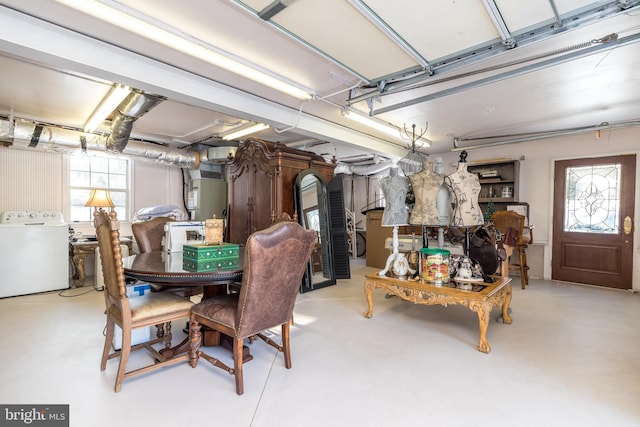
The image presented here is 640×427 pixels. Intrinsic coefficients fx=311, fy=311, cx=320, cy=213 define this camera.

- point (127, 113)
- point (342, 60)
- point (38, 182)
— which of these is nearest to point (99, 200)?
point (38, 182)

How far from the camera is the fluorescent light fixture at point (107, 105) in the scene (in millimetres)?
3259

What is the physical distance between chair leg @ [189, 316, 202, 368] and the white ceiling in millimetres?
1949

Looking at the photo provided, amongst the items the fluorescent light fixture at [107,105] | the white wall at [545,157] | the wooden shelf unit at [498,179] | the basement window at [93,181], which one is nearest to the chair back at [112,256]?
the fluorescent light fixture at [107,105]

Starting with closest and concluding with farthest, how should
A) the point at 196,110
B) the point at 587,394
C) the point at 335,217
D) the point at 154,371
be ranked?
the point at 587,394
the point at 154,371
the point at 196,110
the point at 335,217

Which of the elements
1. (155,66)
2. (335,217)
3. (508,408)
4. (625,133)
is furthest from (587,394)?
(625,133)

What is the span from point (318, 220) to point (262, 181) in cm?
103

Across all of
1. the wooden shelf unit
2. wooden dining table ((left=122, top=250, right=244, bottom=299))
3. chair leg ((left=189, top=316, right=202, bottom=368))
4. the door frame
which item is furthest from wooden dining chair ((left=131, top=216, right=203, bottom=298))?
the door frame

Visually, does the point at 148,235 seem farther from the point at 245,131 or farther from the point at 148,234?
the point at 245,131

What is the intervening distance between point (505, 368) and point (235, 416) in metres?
1.88

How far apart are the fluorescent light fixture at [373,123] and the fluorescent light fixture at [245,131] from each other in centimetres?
133

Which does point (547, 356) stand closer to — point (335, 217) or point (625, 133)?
point (335, 217)

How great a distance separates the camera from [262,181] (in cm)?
455

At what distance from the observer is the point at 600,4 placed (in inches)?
69.5

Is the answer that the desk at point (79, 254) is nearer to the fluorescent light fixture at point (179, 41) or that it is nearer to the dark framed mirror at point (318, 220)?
the dark framed mirror at point (318, 220)
